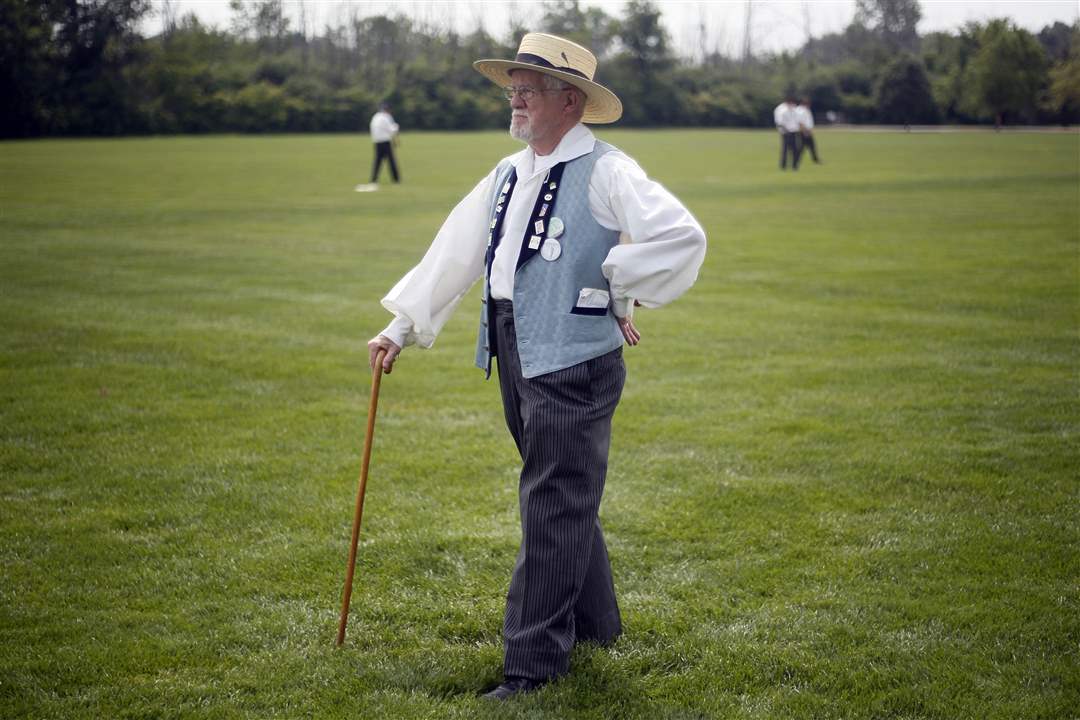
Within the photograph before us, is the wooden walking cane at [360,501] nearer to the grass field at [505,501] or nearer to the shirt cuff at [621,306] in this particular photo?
the grass field at [505,501]

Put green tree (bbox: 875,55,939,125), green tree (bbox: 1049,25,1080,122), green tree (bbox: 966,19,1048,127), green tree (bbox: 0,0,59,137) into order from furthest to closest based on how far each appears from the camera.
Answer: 1. green tree (bbox: 875,55,939,125)
2. green tree (bbox: 966,19,1048,127)
3. green tree (bbox: 1049,25,1080,122)
4. green tree (bbox: 0,0,59,137)

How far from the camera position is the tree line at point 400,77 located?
173 feet

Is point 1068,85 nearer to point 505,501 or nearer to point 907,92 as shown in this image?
point 907,92

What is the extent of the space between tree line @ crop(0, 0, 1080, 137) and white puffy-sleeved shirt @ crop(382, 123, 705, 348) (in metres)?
43.6

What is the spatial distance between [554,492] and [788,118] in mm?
26174

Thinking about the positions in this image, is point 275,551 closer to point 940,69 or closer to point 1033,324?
point 1033,324

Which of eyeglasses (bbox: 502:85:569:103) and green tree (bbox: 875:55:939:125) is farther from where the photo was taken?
green tree (bbox: 875:55:939:125)

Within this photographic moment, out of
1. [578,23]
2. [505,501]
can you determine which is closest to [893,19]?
[578,23]

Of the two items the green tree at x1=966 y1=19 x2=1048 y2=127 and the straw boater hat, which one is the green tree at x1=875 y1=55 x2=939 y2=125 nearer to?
the green tree at x1=966 y1=19 x2=1048 y2=127

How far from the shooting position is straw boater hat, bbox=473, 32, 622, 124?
135 inches

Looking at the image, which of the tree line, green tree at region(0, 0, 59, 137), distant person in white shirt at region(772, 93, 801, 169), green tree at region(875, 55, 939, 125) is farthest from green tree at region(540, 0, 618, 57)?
distant person in white shirt at region(772, 93, 801, 169)

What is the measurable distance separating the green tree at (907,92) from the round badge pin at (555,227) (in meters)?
72.6

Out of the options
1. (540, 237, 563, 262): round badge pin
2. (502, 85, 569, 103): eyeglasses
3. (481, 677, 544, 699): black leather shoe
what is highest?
(502, 85, 569, 103): eyeglasses

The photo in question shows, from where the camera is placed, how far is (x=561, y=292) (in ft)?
11.3
